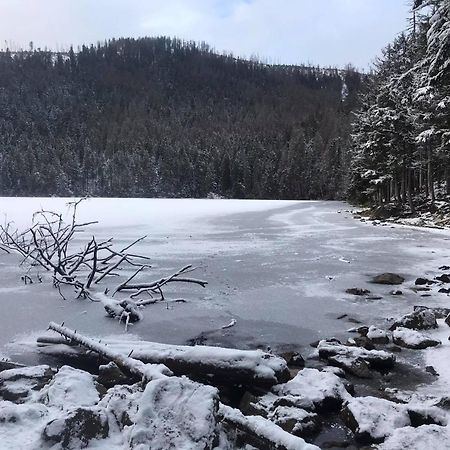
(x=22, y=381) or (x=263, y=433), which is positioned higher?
(x=263, y=433)

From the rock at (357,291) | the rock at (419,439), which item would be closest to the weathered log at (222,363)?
the rock at (419,439)

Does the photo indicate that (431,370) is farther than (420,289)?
No

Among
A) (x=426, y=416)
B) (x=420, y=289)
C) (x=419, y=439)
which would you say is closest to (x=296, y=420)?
(x=419, y=439)

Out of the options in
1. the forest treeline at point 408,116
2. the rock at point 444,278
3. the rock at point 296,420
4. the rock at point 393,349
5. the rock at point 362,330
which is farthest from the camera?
the forest treeline at point 408,116

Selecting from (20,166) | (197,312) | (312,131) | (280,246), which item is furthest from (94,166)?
(197,312)

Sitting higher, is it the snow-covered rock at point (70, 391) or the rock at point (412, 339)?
the snow-covered rock at point (70, 391)

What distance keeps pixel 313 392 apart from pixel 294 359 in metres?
1.25

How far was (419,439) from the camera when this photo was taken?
14.5ft

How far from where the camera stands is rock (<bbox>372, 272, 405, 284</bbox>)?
1166 cm

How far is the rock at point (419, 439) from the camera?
171 inches

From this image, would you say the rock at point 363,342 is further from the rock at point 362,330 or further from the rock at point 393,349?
the rock at point 362,330

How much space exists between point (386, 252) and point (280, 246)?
386cm

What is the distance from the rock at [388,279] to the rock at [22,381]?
8187 millimetres

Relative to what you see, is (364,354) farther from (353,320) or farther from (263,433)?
(263,433)
